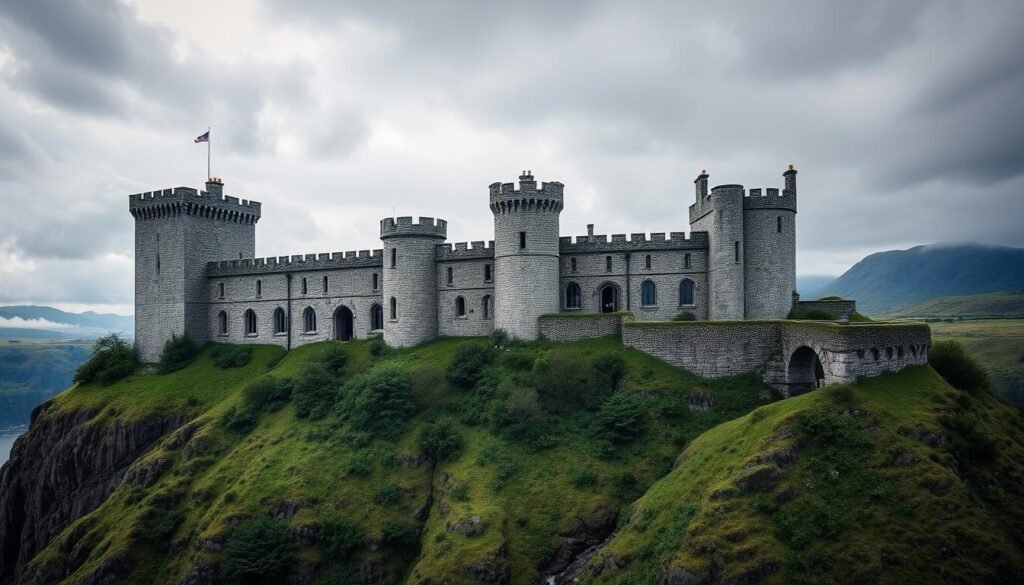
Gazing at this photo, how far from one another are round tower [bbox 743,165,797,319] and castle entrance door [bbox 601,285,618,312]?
34.5ft

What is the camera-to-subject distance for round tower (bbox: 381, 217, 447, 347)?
169 feet

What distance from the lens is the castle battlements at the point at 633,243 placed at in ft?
158

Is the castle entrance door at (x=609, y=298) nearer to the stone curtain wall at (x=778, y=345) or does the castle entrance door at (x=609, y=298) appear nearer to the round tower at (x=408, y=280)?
the stone curtain wall at (x=778, y=345)

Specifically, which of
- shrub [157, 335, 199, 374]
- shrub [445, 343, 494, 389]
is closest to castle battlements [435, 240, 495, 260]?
shrub [445, 343, 494, 389]

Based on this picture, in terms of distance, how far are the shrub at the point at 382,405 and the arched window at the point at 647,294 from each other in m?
20.6

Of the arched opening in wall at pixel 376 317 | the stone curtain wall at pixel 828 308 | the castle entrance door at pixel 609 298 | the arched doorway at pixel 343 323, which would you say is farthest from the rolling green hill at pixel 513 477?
the stone curtain wall at pixel 828 308

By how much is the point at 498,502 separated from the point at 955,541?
833 inches

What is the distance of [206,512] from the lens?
38094mm

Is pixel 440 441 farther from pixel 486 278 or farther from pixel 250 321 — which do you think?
pixel 250 321

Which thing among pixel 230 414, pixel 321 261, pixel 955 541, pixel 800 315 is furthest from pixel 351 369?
pixel 955 541

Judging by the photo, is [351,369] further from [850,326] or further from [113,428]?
[850,326]

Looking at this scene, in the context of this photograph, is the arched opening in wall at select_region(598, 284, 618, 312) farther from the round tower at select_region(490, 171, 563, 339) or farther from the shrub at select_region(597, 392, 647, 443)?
the shrub at select_region(597, 392, 647, 443)

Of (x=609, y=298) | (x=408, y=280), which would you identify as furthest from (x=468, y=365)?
(x=609, y=298)

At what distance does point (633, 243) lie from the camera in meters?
49.5
